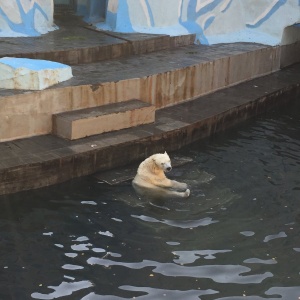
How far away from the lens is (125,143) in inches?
375

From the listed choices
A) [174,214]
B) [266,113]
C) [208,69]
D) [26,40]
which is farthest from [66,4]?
[174,214]

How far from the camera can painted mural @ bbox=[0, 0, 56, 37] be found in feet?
42.1

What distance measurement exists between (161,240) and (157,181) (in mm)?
1243

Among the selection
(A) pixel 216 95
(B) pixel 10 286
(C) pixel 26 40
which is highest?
(C) pixel 26 40

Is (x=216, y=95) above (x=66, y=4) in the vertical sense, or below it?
below

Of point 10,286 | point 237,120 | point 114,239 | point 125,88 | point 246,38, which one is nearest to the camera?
point 10,286

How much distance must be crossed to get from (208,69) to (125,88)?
2.81 metres

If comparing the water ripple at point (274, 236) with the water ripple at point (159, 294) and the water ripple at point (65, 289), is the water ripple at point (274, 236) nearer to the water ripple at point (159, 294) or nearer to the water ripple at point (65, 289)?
the water ripple at point (159, 294)

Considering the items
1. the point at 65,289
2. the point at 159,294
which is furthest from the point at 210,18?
the point at 65,289

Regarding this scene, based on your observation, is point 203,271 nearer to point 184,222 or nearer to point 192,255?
point 192,255

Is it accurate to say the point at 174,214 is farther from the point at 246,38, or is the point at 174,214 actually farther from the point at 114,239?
the point at 246,38

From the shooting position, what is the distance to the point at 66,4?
54.2ft

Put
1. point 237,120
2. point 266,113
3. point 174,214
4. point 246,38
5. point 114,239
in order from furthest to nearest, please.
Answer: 1. point 246,38
2. point 266,113
3. point 237,120
4. point 174,214
5. point 114,239

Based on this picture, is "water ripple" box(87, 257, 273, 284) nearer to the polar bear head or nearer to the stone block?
the polar bear head
